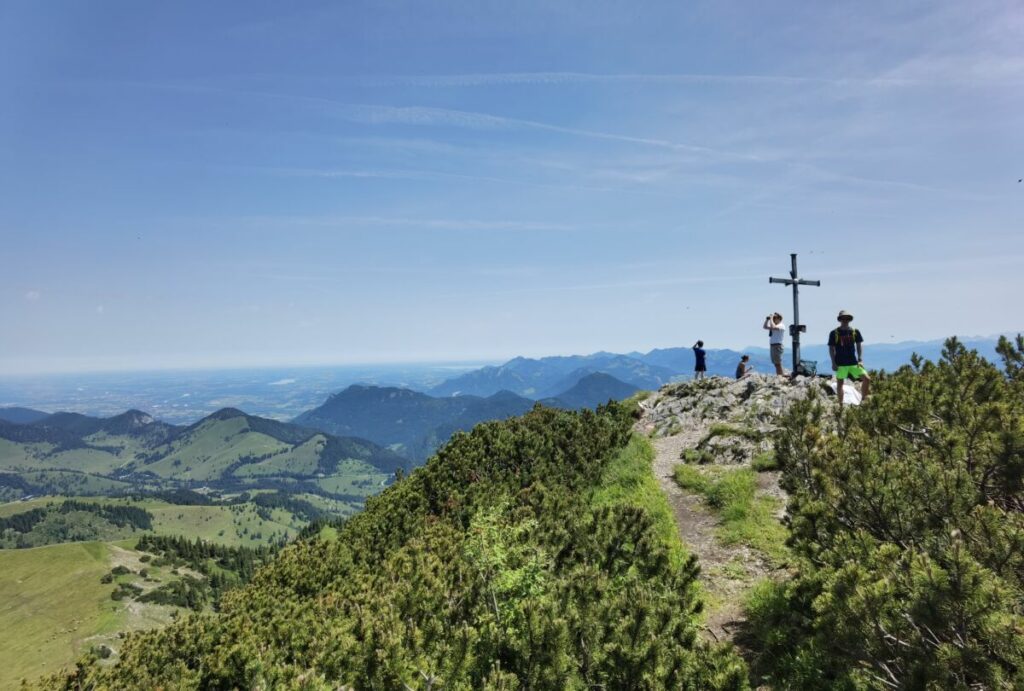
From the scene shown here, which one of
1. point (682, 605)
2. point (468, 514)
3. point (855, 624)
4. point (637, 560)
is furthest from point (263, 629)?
point (855, 624)

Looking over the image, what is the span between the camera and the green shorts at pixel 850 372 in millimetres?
17516

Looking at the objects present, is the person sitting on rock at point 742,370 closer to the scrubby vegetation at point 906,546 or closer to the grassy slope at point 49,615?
the scrubby vegetation at point 906,546

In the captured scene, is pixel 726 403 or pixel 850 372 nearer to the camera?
pixel 850 372

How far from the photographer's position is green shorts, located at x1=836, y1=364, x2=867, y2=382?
17.5 metres

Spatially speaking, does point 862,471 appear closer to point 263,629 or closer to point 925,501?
point 925,501

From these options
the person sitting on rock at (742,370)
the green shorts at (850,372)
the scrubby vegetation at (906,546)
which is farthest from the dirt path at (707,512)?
the green shorts at (850,372)

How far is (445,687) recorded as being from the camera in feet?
23.9

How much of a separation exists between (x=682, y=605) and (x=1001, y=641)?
13.3 feet

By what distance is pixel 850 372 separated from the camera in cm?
1769

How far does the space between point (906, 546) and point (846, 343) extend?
1262cm

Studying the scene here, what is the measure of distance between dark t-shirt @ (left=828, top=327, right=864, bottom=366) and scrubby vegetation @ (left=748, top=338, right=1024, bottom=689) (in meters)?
5.92

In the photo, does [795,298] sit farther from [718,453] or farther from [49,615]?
[49,615]

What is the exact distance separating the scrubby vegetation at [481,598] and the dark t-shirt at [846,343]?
28.2ft

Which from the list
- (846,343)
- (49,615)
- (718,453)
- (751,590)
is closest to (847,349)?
(846,343)
